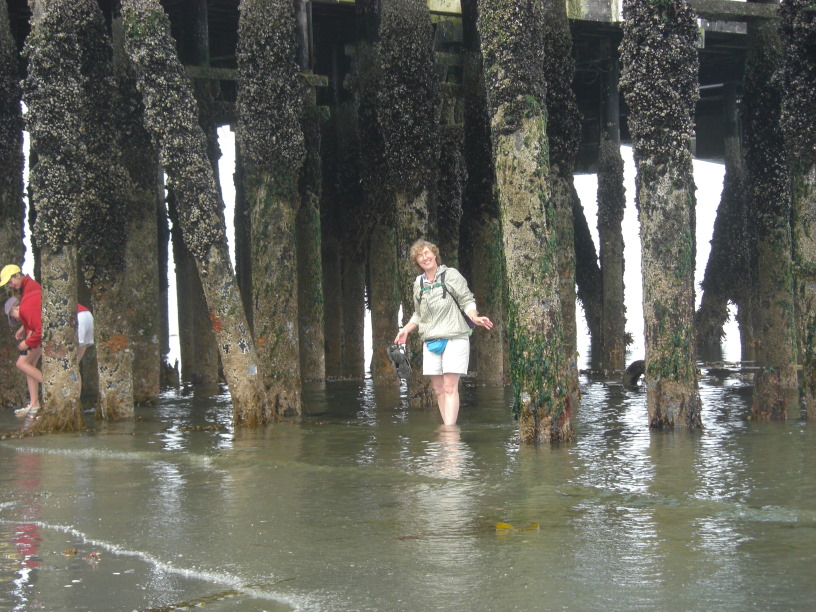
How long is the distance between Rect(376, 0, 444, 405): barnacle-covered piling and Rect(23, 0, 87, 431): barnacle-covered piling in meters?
2.86

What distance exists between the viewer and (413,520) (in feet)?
20.2

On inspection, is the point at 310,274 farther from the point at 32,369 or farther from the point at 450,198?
the point at 32,369

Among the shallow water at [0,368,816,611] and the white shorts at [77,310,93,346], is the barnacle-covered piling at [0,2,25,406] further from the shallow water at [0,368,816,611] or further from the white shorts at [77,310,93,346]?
the shallow water at [0,368,816,611]

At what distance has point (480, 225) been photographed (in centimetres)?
1451

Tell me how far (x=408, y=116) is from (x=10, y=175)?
14.2ft

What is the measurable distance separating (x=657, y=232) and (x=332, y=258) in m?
8.94

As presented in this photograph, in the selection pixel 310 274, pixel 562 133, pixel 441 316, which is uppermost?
pixel 562 133

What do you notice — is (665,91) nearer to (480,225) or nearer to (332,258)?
(480,225)

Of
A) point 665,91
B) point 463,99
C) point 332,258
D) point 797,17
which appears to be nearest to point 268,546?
point 665,91

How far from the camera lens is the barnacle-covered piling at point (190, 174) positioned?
10.4 meters

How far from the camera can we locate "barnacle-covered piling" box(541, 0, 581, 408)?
1150cm

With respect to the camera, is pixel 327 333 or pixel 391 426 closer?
pixel 391 426

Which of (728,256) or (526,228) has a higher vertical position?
(728,256)

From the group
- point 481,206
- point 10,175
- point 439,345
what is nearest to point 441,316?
point 439,345
